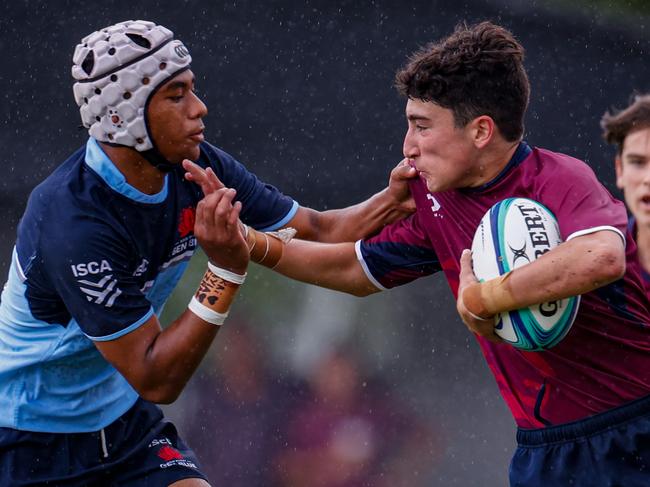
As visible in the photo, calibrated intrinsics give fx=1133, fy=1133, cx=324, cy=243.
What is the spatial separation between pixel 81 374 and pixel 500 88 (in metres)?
1.98

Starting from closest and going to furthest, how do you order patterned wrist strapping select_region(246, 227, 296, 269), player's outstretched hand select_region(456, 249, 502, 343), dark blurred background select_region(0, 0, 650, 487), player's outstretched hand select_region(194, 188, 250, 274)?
player's outstretched hand select_region(456, 249, 502, 343) → player's outstretched hand select_region(194, 188, 250, 274) → patterned wrist strapping select_region(246, 227, 296, 269) → dark blurred background select_region(0, 0, 650, 487)

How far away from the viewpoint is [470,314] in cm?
377

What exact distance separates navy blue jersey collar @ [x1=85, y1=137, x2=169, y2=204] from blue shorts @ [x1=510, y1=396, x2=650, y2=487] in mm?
1727

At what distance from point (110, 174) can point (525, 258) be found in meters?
1.58

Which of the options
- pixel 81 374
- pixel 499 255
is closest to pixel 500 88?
pixel 499 255

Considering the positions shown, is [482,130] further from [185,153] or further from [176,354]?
[176,354]

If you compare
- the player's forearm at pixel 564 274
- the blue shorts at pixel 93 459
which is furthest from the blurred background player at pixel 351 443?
the player's forearm at pixel 564 274

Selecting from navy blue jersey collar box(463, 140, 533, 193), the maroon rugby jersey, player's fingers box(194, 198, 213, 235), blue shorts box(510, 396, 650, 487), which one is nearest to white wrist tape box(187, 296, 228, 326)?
player's fingers box(194, 198, 213, 235)

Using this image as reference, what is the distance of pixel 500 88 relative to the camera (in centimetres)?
414

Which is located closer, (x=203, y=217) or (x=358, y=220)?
(x=203, y=217)

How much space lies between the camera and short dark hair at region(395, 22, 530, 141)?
4129mm

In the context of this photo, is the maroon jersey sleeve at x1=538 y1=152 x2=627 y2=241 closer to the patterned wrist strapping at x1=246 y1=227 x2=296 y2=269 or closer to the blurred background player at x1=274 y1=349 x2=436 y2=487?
the patterned wrist strapping at x1=246 y1=227 x2=296 y2=269

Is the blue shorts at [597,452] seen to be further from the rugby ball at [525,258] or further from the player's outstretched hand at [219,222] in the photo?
the player's outstretched hand at [219,222]

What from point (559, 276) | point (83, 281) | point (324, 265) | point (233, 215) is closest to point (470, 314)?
point (559, 276)
